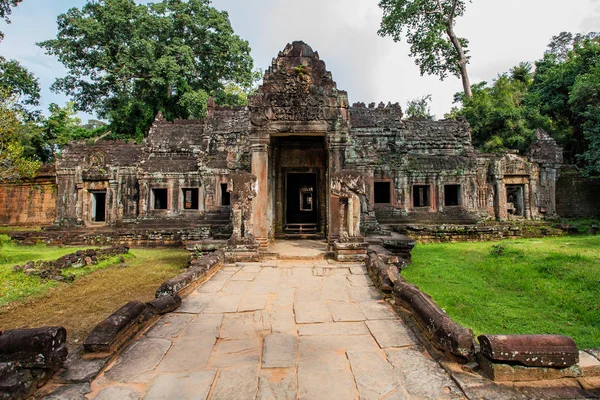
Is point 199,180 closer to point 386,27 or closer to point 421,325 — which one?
point 421,325

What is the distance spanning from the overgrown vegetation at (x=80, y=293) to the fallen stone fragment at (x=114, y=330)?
2017mm

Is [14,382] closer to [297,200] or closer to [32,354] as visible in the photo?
[32,354]

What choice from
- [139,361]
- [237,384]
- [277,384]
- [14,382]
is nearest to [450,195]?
[277,384]

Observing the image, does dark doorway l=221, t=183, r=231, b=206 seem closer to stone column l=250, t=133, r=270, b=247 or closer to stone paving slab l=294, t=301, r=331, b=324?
stone column l=250, t=133, r=270, b=247

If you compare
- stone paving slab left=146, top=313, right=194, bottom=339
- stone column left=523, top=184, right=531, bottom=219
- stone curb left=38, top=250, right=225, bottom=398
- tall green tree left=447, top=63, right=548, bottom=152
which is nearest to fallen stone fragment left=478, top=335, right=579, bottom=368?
stone paving slab left=146, top=313, right=194, bottom=339

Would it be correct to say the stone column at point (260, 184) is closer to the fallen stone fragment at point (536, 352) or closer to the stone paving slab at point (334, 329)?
the stone paving slab at point (334, 329)

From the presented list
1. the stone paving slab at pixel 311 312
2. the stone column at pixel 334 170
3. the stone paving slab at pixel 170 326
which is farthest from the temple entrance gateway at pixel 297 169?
the stone paving slab at pixel 170 326

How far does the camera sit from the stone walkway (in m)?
2.69

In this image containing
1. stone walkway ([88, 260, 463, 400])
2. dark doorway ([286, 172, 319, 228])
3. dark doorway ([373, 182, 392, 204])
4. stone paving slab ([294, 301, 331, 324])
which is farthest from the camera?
dark doorway ([373, 182, 392, 204])

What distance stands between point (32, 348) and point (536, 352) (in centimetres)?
417

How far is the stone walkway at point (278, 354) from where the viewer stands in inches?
106

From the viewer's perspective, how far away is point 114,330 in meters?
3.33

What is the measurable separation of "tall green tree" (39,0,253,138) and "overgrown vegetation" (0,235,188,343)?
59.5 feet

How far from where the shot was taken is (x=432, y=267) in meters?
9.05
